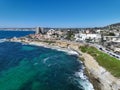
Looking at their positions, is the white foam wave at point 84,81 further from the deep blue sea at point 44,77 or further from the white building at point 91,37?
the white building at point 91,37

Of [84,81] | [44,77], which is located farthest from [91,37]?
[84,81]

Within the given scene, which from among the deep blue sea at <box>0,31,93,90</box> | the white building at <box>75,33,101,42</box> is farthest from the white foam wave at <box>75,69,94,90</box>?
the white building at <box>75,33,101,42</box>

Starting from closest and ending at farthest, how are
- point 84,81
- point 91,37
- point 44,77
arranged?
point 84,81 → point 44,77 → point 91,37

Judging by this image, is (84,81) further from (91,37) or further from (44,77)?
(91,37)

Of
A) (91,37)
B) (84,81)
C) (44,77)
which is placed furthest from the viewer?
(91,37)

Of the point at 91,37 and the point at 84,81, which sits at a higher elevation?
the point at 84,81

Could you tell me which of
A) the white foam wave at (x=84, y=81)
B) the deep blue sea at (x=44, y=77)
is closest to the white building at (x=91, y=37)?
the deep blue sea at (x=44, y=77)

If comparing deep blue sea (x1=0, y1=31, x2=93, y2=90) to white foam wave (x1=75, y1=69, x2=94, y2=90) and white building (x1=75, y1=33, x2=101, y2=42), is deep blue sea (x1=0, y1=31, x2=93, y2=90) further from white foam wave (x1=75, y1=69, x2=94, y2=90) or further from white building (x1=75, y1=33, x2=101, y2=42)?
white building (x1=75, y1=33, x2=101, y2=42)

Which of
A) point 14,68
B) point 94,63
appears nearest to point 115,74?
point 94,63

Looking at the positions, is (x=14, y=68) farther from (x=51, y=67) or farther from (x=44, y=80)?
(x=44, y=80)

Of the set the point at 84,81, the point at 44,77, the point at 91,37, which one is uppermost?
the point at 84,81

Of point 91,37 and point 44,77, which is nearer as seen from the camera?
point 44,77
